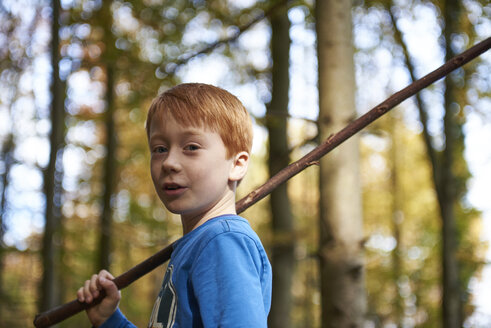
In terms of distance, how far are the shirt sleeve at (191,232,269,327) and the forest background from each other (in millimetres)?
1437

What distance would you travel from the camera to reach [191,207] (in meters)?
1.37

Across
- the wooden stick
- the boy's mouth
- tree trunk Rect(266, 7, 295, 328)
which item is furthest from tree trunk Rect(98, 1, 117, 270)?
the boy's mouth

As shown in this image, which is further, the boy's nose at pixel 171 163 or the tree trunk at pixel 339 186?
the tree trunk at pixel 339 186

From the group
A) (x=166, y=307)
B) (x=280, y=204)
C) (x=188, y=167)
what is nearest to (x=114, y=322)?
(x=166, y=307)

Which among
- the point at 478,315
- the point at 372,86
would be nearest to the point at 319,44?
the point at 478,315

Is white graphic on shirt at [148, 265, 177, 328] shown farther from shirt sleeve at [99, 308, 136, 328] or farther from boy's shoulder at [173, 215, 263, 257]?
shirt sleeve at [99, 308, 136, 328]

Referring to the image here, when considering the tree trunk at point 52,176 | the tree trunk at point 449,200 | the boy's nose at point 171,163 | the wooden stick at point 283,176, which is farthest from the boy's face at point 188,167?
the tree trunk at point 449,200

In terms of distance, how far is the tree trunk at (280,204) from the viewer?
20.9 feet

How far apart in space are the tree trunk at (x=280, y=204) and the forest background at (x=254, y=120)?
2 centimetres

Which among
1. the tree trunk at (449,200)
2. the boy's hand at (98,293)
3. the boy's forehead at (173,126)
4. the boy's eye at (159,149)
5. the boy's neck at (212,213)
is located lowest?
the boy's hand at (98,293)

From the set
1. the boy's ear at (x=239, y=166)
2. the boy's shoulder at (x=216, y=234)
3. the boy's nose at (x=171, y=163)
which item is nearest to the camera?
the boy's shoulder at (x=216, y=234)

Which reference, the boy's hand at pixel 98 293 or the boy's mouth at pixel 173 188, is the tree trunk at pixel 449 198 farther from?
the boy's mouth at pixel 173 188

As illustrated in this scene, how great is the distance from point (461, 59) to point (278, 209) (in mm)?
5202

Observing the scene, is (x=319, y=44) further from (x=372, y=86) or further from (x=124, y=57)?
(x=372, y=86)
